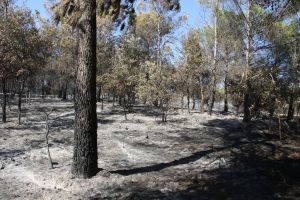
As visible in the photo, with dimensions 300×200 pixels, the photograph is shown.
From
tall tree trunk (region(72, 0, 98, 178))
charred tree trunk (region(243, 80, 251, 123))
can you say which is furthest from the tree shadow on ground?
charred tree trunk (region(243, 80, 251, 123))

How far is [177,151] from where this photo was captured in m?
15.2

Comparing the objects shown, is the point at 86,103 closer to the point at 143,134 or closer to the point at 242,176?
the point at 242,176

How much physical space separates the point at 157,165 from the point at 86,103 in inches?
129

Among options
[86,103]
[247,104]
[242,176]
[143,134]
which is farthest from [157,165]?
[247,104]

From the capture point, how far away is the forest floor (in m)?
10.1

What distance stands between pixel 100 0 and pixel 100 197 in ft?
19.5

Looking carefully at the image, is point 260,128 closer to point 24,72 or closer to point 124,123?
point 124,123

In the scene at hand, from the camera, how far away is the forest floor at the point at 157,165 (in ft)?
33.3

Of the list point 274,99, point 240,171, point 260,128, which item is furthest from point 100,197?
point 260,128

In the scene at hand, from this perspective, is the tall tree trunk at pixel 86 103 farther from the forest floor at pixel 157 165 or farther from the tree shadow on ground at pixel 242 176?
the tree shadow on ground at pixel 242 176

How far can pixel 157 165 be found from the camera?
12.8m

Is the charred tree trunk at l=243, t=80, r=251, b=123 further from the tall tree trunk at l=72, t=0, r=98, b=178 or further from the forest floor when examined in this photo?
the tall tree trunk at l=72, t=0, r=98, b=178

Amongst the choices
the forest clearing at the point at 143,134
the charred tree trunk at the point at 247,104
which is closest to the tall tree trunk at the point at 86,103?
the forest clearing at the point at 143,134

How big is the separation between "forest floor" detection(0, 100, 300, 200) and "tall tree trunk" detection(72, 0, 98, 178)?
0.45 meters
